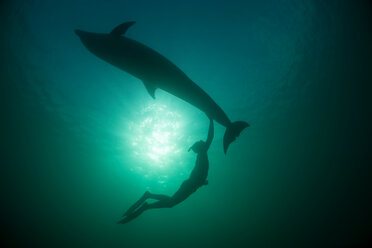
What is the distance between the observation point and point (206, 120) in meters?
17.9

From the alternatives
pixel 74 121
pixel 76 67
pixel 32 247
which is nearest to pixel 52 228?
pixel 32 247

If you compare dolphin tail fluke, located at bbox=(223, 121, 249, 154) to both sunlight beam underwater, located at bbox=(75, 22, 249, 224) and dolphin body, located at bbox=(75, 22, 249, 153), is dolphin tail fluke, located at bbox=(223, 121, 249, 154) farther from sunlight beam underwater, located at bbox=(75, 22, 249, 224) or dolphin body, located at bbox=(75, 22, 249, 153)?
dolphin body, located at bbox=(75, 22, 249, 153)

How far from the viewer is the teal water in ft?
39.8

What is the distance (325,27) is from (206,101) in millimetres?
14093

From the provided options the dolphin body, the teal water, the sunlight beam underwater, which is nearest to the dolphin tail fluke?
the sunlight beam underwater

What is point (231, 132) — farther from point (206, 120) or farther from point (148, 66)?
point (206, 120)

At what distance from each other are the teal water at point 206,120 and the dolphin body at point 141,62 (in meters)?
7.36

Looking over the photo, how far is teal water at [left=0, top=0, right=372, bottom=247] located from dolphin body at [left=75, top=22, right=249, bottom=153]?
24.2 ft

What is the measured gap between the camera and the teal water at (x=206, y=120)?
1213 cm

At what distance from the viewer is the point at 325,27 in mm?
13797

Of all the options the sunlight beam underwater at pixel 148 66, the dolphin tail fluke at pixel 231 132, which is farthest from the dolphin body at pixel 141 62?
the dolphin tail fluke at pixel 231 132

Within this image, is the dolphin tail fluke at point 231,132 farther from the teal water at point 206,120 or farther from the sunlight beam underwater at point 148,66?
the teal water at point 206,120

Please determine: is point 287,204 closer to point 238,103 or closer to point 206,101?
point 238,103

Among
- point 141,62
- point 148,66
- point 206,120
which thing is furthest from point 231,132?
point 206,120
